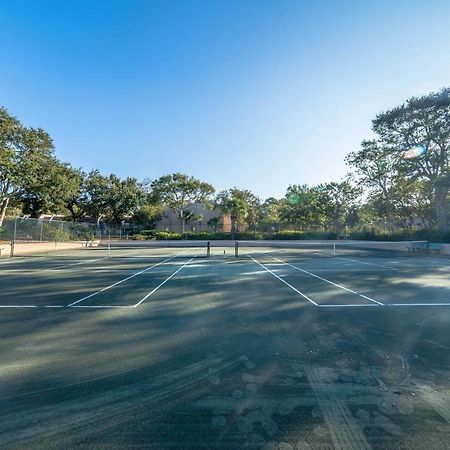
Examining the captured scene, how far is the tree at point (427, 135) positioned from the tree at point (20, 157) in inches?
1500

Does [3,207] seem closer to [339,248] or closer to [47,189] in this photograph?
[47,189]

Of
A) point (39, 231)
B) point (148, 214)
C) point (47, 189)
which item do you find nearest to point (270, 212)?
point (148, 214)

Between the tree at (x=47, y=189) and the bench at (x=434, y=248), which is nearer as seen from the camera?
the bench at (x=434, y=248)

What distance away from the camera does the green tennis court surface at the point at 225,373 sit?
3107 mm

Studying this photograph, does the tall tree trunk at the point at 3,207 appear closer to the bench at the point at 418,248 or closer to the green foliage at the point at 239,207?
the green foliage at the point at 239,207

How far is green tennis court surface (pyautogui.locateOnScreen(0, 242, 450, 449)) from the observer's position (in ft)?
10.2

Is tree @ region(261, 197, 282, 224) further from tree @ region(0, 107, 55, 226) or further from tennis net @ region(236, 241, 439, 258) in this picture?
tree @ region(0, 107, 55, 226)

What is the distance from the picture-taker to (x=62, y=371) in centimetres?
451

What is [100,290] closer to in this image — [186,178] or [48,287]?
[48,287]

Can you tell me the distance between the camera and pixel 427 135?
39.3 meters

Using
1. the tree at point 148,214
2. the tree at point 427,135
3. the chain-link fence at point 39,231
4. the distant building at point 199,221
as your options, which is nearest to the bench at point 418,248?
the tree at point 427,135

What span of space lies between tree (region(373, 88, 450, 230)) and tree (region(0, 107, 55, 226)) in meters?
38.1

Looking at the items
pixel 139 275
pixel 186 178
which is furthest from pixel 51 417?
pixel 186 178

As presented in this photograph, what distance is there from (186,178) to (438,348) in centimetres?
5749
